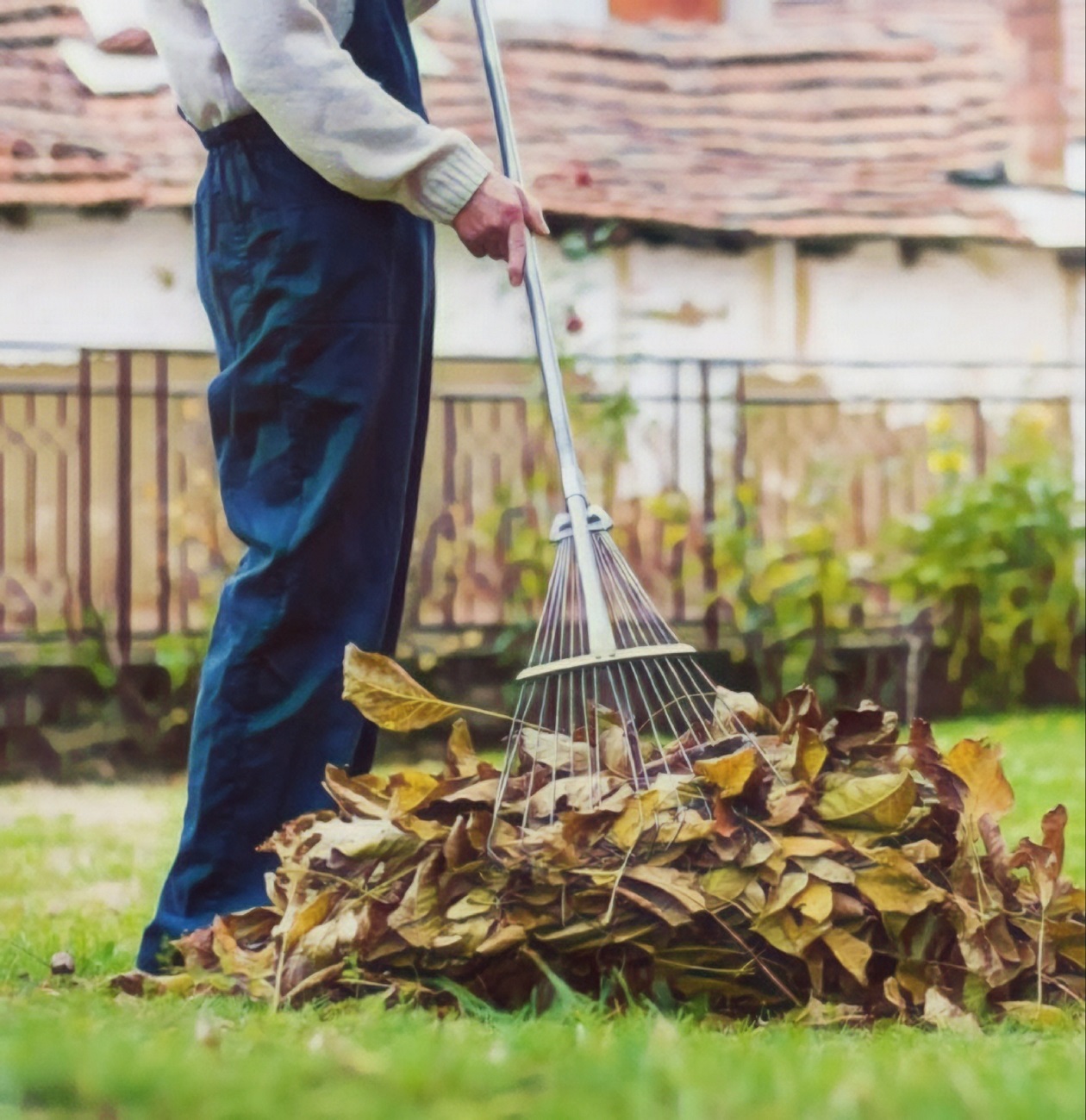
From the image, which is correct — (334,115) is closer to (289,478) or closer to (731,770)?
(289,478)

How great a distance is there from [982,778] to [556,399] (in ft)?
1.92

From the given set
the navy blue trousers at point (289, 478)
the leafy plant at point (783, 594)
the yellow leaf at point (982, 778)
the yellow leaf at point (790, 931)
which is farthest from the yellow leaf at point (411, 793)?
the leafy plant at point (783, 594)

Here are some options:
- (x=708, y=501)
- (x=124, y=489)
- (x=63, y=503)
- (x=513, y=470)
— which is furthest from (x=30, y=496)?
(x=708, y=501)

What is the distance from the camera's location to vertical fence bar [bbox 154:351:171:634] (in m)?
3.79

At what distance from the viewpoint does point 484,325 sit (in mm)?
4027

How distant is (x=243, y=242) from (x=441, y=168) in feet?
0.78

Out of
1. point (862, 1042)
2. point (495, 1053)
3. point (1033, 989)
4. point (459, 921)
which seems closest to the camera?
point (495, 1053)

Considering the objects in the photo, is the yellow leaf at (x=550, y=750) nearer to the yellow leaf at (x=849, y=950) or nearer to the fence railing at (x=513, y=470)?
the yellow leaf at (x=849, y=950)

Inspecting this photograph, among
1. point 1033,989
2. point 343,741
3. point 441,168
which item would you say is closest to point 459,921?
point 343,741

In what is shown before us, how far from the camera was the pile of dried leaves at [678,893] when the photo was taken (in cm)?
152

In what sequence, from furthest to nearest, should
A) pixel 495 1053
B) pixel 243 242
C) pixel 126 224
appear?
pixel 126 224, pixel 243 242, pixel 495 1053

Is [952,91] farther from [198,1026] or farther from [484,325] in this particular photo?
[198,1026]

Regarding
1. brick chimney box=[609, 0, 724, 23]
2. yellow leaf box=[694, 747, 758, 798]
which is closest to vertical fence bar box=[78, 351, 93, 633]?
brick chimney box=[609, 0, 724, 23]

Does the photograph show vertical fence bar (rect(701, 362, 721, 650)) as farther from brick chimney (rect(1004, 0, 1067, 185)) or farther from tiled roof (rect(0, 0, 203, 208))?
tiled roof (rect(0, 0, 203, 208))
